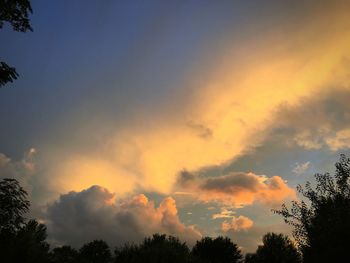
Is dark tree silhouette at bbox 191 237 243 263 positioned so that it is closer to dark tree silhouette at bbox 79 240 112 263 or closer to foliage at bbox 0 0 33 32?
dark tree silhouette at bbox 79 240 112 263

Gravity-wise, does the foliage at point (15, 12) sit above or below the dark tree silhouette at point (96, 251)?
below

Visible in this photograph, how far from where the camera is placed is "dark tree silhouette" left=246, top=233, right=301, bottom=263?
261 ft

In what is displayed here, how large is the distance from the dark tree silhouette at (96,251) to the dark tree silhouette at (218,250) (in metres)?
36.7

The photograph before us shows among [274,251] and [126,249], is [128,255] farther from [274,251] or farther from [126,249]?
[274,251]

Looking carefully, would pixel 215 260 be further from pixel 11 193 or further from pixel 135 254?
pixel 11 193

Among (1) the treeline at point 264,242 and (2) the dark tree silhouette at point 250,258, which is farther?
(2) the dark tree silhouette at point 250,258

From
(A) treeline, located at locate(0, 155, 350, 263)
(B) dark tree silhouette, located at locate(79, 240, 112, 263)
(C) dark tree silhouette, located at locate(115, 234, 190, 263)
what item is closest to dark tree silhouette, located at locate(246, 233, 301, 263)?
(A) treeline, located at locate(0, 155, 350, 263)

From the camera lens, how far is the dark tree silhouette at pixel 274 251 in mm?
79625

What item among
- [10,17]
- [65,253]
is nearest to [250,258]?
[65,253]

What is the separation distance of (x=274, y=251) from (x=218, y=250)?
12059mm

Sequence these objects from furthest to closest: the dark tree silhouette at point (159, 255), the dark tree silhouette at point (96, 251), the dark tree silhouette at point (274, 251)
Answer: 1. the dark tree silhouette at point (96, 251)
2. the dark tree silhouette at point (274, 251)
3. the dark tree silhouette at point (159, 255)

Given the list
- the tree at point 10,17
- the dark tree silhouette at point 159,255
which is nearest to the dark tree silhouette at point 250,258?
the dark tree silhouette at point 159,255

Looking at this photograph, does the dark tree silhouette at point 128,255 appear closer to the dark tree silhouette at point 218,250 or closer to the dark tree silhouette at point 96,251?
the dark tree silhouette at point 218,250

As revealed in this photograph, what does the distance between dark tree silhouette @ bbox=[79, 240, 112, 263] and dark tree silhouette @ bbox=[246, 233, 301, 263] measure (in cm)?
4594
